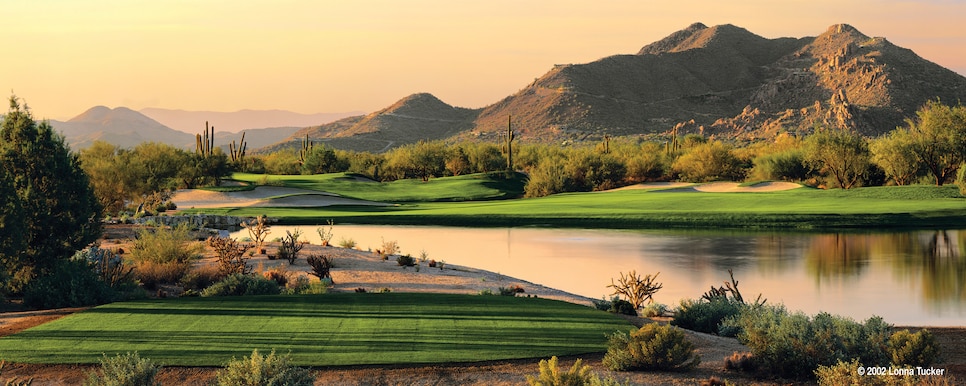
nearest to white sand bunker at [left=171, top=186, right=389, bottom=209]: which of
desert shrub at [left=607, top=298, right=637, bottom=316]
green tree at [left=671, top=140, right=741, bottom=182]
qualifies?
green tree at [left=671, top=140, right=741, bottom=182]

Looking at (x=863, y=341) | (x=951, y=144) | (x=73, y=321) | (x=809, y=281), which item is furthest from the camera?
(x=951, y=144)

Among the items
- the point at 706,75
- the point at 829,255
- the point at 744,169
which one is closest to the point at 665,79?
the point at 706,75

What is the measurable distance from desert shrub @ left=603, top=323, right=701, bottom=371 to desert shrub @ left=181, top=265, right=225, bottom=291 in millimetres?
10817

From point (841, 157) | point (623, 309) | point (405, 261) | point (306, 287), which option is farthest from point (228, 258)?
point (841, 157)

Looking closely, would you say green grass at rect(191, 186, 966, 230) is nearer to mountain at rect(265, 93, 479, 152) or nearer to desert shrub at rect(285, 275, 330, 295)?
desert shrub at rect(285, 275, 330, 295)

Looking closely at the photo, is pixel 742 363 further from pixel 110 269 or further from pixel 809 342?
pixel 110 269

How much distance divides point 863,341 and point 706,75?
164248 millimetres

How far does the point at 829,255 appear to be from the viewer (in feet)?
87.0

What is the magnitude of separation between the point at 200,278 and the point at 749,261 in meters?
15.2

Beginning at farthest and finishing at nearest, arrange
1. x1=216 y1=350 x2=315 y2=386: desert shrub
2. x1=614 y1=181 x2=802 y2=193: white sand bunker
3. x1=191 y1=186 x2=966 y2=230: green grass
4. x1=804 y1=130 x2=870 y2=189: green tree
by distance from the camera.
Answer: x1=804 y1=130 x2=870 y2=189: green tree < x1=614 y1=181 x2=802 y2=193: white sand bunker < x1=191 y1=186 x2=966 y2=230: green grass < x1=216 y1=350 x2=315 y2=386: desert shrub

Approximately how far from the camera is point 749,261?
2531 cm

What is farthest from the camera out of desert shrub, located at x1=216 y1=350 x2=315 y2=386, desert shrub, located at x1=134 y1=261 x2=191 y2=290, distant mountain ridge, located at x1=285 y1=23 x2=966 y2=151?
distant mountain ridge, located at x1=285 y1=23 x2=966 y2=151

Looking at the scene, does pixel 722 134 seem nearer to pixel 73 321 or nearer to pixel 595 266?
pixel 595 266

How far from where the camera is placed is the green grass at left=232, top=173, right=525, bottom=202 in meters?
59.7
